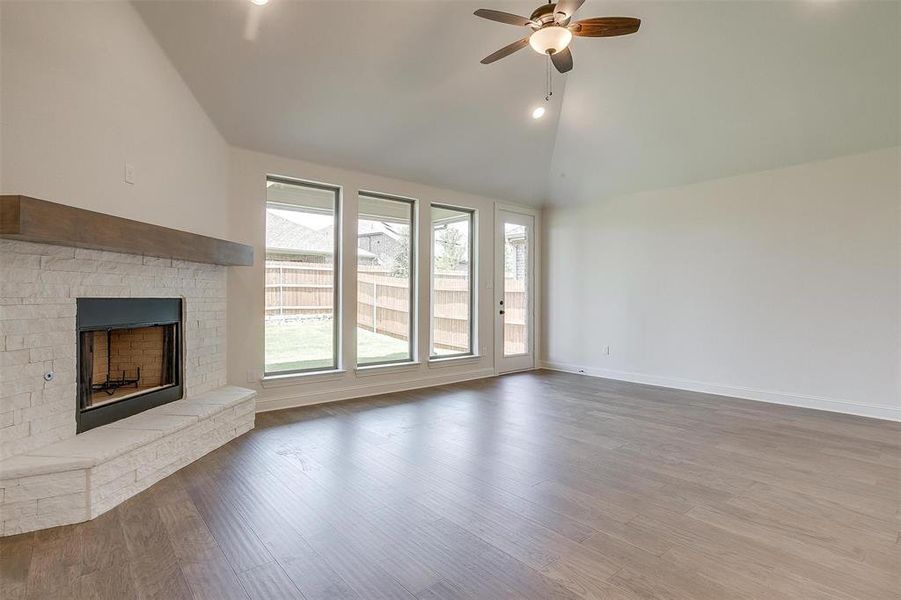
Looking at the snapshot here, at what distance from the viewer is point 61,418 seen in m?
2.48

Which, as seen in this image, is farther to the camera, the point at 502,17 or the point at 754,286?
the point at 754,286

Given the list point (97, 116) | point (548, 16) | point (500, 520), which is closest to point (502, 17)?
point (548, 16)

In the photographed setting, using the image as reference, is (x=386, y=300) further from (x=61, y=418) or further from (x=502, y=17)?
(x=502, y=17)

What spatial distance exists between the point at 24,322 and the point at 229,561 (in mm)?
1674

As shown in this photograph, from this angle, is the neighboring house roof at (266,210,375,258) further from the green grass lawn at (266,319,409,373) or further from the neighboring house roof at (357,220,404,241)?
the green grass lawn at (266,319,409,373)

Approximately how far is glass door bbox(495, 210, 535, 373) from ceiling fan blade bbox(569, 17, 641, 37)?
11.9 feet

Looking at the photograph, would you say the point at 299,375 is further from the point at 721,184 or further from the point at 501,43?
the point at 721,184

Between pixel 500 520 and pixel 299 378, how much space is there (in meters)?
2.93

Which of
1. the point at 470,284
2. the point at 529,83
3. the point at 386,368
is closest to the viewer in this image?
the point at 529,83

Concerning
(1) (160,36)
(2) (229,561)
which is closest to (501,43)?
(1) (160,36)

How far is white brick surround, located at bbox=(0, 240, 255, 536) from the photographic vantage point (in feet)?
7.09

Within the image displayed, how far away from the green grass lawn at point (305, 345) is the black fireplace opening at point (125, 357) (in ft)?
3.53

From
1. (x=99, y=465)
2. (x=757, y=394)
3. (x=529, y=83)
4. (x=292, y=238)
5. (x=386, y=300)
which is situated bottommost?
(x=757, y=394)

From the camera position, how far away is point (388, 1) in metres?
3.24
